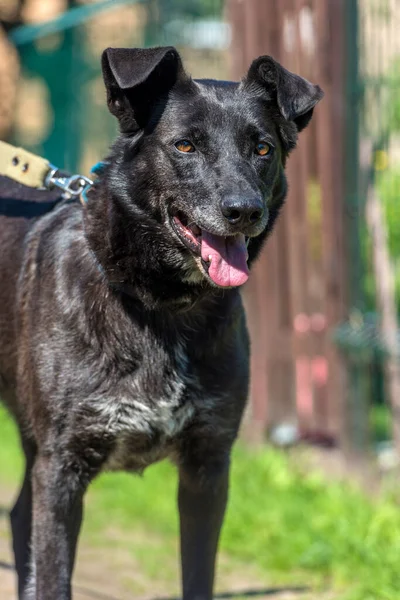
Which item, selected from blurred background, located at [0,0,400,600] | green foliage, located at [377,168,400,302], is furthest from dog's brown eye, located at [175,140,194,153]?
green foliage, located at [377,168,400,302]

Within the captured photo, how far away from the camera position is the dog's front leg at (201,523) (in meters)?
3.36

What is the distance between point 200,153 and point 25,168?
870 millimetres

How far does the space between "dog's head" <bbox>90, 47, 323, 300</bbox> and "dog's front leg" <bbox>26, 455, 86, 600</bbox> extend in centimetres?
71

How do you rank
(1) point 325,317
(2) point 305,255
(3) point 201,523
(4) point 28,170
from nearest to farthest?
(3) point 201,523 < (4) point 28,170 < (1) point 325,317 < (2) point 305,255

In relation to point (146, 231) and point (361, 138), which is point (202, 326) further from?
point (361, 138)

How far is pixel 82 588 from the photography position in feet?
13.9

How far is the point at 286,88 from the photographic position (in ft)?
10.5

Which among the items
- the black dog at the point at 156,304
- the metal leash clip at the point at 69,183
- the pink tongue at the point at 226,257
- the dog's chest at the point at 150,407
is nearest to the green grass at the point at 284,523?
the black dog at the point at 156,304

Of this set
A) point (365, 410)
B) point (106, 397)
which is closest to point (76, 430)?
point (106, 397)

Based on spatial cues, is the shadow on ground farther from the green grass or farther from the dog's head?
the dog's head

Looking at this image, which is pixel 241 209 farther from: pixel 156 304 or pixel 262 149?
pixel 156 304

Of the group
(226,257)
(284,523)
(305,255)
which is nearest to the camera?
(226,257)

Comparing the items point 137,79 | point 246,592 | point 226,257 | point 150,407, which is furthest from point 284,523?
point 137,79

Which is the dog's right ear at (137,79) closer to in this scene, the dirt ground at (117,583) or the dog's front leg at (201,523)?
the dog's front leg at (201,523)
